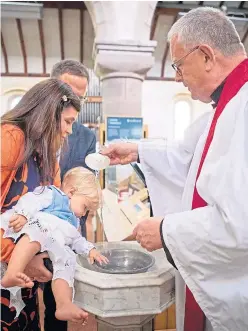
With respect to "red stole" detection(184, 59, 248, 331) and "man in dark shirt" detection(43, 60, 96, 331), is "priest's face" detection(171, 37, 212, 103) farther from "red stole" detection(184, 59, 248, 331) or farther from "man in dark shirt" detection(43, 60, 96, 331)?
"man in dark shirt" detection(43, 60, 96, 331)

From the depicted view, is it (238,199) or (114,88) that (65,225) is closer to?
(238,199)

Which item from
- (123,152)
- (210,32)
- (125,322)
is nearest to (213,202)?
(125,322)

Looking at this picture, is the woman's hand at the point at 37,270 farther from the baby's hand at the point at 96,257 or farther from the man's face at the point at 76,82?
the man's face at the point at 76,82

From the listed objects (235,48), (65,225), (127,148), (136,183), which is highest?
(235,48)

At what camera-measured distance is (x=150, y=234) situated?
4.45ft

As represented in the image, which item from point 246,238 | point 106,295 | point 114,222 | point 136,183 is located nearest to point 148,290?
point 106,295

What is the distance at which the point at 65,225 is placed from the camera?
1.56m

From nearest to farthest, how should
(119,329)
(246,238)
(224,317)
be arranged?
(246,238) < (224,317) < (119,329)

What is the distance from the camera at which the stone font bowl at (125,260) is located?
159 centimetres

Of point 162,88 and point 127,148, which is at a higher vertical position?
point 127,148

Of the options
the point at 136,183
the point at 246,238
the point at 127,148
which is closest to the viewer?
the point at 246,238

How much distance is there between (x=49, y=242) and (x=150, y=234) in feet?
1.40

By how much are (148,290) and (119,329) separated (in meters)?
0.31

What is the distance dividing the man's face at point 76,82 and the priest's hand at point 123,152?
0.48 m
